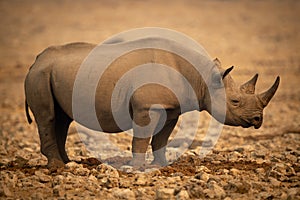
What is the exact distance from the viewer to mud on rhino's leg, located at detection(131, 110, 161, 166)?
8086 millimetres

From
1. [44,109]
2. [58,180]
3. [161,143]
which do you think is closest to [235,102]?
[161,143]

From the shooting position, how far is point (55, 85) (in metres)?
8.74

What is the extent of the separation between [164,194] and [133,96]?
1.73 meters

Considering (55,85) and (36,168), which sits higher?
(55,85)

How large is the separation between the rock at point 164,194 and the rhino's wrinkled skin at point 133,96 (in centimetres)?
144

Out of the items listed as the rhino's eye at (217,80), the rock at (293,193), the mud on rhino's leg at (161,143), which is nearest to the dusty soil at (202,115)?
the rock at (293,193)

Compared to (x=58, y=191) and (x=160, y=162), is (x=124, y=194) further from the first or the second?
(x=160, y=162)

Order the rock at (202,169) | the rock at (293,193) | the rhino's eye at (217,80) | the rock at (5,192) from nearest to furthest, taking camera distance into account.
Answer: the rock at (293,193) < the rock at (5,192) < the rock at (202,169) < the rhino's eye at (217,80)

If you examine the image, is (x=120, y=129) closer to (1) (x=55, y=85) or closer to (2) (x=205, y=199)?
(1) (x=55, y=85)

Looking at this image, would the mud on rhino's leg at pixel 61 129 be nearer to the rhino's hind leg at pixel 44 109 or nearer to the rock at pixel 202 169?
the rhino's hind leg at pixel 44 109

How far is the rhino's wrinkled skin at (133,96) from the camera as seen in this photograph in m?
8.19

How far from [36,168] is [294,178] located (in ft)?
11.7

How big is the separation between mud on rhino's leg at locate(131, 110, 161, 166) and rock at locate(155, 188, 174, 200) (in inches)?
55.8

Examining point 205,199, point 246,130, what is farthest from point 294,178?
point 246,130
